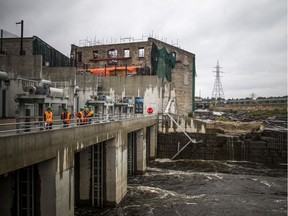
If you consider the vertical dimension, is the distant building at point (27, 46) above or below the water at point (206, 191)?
above

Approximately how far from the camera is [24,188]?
13336mm

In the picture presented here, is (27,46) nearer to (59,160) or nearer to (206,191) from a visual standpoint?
(59,160)

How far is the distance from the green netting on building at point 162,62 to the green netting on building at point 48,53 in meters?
15.7

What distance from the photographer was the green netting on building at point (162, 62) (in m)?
47.5

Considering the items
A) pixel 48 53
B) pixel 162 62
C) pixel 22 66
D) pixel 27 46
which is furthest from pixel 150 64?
pixel 22 66

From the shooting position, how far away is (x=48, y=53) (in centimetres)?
3994

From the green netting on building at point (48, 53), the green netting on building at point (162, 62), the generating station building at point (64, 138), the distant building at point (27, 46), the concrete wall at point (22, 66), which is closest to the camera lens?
the generating station building at point (64, 138)

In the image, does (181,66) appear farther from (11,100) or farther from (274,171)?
(11,100)

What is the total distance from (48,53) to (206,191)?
1212 inches

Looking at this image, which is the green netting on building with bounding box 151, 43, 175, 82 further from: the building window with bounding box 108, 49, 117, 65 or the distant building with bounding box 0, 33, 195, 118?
the building window with bounding box 108, 49, 117, 65

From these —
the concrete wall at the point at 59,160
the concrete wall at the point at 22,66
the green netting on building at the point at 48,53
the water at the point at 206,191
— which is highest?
the green netting on building at the point at 48,53

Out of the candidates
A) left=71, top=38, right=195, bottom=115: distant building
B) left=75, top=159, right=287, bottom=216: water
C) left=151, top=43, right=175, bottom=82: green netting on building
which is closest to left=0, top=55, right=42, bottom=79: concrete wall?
left=75, top=159, right=287, bottom=216: water

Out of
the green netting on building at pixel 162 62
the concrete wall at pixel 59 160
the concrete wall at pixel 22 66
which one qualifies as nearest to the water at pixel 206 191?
the concrete wall at pixel 59 160

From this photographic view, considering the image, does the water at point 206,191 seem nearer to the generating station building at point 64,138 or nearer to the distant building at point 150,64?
the generating station building at point 64,138
